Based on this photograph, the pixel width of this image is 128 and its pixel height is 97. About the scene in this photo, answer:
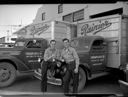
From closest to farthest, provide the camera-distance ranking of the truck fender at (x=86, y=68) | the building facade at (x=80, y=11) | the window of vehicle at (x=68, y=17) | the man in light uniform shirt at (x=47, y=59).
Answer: the man in light uniform shirt at (x=47, y=59)
the truck fender at (x=86, y=68)
the building facade at (x=80, y=11)
the window of vehicle at (x=68, y=17)

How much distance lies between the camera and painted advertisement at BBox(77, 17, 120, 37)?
5328 millimetres

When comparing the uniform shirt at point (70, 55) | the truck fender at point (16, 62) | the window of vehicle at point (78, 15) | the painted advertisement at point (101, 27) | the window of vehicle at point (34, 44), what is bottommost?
the truck fender at point (16, 62)

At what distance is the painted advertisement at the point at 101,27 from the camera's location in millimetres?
5328

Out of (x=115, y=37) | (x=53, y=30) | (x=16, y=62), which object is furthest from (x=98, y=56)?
(x=16, y=62)

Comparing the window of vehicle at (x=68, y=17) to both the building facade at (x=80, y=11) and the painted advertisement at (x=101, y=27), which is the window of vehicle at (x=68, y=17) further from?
the painted advertisement at (x=101, y=27)

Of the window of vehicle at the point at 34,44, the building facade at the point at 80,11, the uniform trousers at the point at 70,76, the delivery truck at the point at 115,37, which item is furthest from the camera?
the building facade at the point at 80,11

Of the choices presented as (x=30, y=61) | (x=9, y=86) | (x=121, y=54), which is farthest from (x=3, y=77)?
(x=121, y=54)

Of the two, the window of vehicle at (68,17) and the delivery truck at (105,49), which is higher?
the window of vehicle at (68,17)

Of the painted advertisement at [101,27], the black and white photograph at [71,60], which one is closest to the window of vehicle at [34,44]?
the black and white photograph at [71,60]

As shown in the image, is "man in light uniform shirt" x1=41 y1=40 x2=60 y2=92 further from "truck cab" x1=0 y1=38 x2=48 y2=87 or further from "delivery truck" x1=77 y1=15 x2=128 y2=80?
"delivery truck" x1=77 y1=15 x2=128 y2=80

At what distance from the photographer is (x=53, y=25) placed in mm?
6441

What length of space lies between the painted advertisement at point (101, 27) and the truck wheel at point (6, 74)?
3328mm

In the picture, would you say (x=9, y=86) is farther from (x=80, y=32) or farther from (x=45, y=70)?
(x=80, y=32)

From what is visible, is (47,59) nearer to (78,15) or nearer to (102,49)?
(102,49)
